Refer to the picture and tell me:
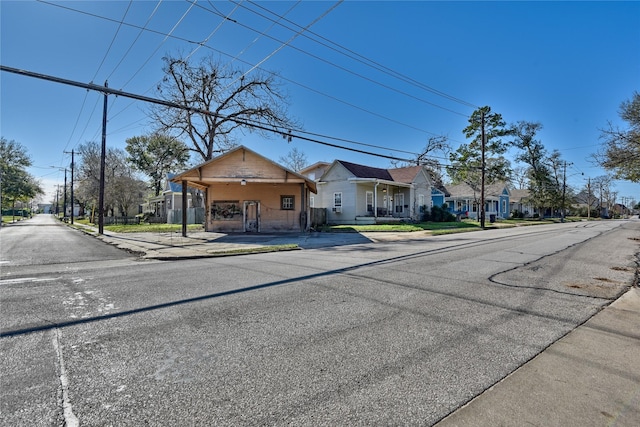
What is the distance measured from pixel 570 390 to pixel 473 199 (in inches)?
1992

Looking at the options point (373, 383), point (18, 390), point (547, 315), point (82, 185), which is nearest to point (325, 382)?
point (373, 383)

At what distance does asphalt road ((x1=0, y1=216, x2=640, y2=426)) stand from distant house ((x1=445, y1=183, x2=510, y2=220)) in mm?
44238

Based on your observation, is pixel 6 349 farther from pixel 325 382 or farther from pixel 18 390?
pixel 325 382

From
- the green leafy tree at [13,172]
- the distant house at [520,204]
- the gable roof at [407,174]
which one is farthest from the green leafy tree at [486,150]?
the green leafy tree at [13,172]

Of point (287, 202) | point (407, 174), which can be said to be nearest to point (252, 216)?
point (287, 202)

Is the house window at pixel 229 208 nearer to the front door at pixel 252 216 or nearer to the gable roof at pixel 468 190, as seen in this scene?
the front door at pixel 252 216

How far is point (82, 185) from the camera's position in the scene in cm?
4928

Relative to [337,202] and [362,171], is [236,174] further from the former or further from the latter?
[362,171]

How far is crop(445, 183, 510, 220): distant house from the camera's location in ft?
160

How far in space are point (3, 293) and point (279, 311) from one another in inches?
205

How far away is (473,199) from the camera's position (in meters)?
48.6

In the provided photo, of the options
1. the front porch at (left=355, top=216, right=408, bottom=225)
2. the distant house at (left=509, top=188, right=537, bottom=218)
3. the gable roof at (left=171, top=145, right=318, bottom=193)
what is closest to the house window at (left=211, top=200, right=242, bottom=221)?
the gable roof at (left=171, top=145, right=318, bottom=193)

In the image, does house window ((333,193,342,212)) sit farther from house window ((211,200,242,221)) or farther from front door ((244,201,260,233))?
house window ((211,200,242,221))

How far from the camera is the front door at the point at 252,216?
22688mm
